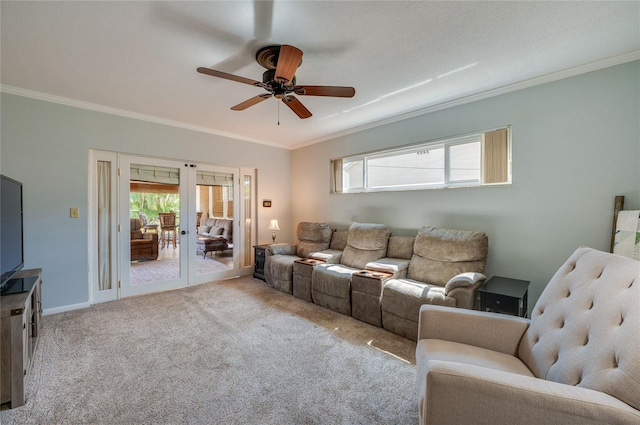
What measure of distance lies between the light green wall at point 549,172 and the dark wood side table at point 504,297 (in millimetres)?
503

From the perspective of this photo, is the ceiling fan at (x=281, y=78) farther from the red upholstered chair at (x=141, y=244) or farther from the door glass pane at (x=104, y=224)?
the red upholstered chair at (x=141, y=244)

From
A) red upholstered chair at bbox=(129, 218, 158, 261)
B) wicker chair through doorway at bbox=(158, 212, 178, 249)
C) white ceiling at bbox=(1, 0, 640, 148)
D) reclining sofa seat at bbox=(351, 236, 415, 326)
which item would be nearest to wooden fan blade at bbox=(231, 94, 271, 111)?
white ceiling at bbox=(1, 0, 640, 148)

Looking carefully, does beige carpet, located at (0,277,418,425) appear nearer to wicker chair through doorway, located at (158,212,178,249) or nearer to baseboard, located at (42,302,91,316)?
baseboard, located at (42,302,91,316)

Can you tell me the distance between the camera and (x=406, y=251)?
3609 millimetres

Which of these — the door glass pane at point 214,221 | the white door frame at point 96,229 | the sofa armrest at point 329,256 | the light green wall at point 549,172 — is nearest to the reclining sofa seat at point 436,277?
the light green wall at point 549,172

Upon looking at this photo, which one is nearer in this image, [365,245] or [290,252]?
[365,245]

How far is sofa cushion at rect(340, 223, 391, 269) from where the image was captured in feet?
12.3

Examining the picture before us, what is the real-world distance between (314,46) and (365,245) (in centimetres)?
259

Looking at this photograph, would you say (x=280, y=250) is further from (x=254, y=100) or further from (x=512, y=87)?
(x=512, y=87)

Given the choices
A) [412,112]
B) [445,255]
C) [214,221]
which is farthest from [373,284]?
[214,221]

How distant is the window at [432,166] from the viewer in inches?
123

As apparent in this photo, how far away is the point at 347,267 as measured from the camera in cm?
379

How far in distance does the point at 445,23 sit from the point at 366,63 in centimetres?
73

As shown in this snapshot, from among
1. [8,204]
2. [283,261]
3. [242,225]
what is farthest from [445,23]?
[242,225]
